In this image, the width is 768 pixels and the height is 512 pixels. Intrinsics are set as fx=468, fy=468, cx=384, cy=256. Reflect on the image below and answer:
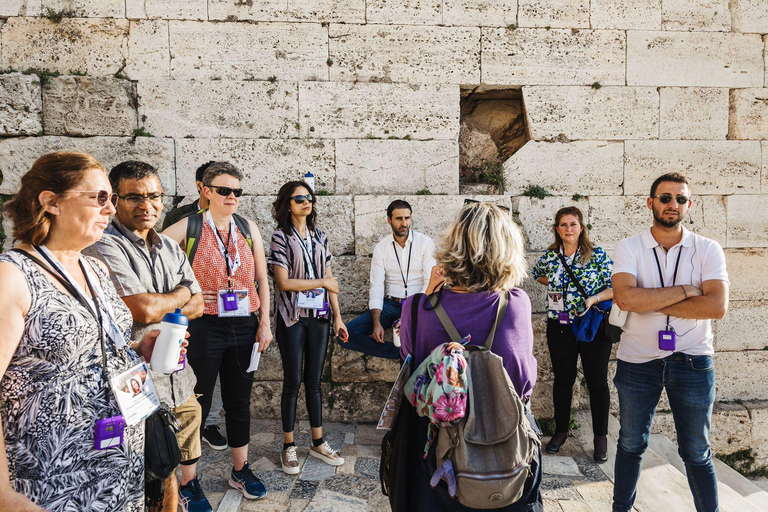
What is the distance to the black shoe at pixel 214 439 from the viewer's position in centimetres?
375

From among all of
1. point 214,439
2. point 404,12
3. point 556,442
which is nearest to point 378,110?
point 404,12

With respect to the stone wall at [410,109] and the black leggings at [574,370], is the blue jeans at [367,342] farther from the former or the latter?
the black leggings at [574,370]

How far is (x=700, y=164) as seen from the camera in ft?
15.8

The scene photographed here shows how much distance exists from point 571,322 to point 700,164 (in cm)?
248

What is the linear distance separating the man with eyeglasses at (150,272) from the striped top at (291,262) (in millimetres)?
945

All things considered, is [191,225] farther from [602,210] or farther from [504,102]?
[602,210]

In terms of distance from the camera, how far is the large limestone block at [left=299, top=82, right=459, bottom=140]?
181 inches

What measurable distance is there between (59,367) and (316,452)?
246cm

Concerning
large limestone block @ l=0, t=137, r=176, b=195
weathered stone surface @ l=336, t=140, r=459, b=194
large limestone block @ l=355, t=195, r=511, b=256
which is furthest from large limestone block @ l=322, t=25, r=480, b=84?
large limestone block @ l=0, t=137, r=176, b=195

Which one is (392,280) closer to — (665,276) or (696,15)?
(665,276)

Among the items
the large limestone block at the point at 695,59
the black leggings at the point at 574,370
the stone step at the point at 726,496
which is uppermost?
the large limestone block at the point at 695,59

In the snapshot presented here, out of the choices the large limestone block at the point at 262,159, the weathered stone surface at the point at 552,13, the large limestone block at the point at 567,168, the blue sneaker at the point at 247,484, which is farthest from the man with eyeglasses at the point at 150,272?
the weathered stone surface at the point at 552,13

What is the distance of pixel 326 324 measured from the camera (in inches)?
140

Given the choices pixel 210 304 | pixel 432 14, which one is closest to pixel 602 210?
pixel 432 14
